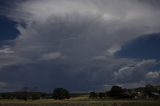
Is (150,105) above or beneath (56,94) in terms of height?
beneath

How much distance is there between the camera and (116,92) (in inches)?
7077

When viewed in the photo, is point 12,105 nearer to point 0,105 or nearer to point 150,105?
point 0,105

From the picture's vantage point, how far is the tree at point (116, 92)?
179 metres

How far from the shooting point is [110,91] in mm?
184500

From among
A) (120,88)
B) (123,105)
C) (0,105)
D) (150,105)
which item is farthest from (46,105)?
(120,88)

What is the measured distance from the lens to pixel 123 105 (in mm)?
93375

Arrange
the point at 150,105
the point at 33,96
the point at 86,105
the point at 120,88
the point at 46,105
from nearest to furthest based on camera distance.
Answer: the point at 150,105
the point at 86,105
the point at 46,105
the point at 120,88
the point at 33,96

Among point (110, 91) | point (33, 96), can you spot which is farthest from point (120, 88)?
point (33, 96)

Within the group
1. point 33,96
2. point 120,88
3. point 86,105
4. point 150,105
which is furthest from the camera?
point 33,96

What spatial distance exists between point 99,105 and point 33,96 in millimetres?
110164

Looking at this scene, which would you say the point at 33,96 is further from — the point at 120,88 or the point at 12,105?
the point at 12,105

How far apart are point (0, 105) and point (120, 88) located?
95.7 meters

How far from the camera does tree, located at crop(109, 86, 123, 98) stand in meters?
179

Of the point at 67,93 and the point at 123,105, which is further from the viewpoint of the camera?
the point at 67,93
